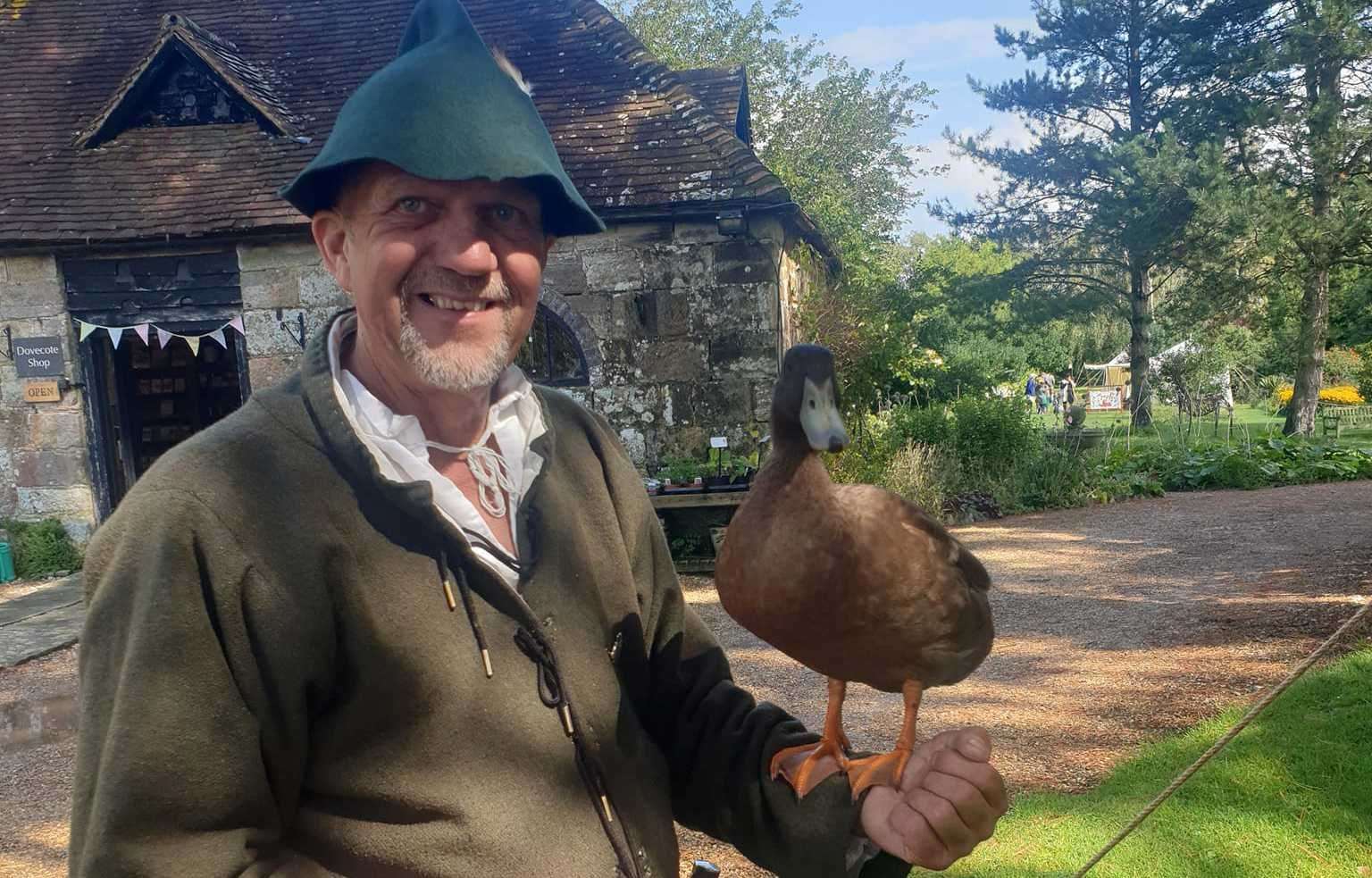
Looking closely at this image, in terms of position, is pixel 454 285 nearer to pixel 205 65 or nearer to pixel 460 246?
pixel 460 246

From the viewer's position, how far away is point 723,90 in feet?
38.4

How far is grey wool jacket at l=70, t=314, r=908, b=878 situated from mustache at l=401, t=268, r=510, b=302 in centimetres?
22

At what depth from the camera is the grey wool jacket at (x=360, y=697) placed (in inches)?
50.1

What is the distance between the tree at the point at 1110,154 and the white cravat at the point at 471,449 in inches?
665

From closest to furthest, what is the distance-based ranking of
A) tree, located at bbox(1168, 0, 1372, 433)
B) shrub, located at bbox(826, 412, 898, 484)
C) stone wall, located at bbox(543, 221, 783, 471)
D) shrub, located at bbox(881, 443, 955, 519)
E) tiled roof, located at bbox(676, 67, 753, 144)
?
shrub, located at bbox(826, 412, 898, 484)
stone wall, located at bbox(543, 221, 783, 471)
shrub, located at bbox(881, 443, 955, 519)
tiled roof, located at bbox(676, 67, 753, 144)
tree, located at bbox(1168, 0, 1372, 433)

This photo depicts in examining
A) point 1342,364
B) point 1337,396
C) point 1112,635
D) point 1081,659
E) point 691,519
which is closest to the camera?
point 1081,659

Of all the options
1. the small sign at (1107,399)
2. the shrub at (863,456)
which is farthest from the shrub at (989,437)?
the small sign at (1107,399)

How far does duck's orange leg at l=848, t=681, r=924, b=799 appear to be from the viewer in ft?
4.36

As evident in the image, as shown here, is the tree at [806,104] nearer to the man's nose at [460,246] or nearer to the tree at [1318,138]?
the tree at [1318,138]

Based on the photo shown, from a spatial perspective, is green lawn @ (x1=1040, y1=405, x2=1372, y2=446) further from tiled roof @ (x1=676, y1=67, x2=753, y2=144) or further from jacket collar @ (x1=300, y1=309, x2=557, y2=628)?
jacket collar @ (x1=300, y1=309, x2=557, y2=628)

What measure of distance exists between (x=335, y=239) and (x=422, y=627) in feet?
2.40

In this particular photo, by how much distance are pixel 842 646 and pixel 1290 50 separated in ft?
59.2

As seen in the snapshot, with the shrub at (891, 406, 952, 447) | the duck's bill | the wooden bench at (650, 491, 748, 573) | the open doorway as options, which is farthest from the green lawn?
A: the duck's bill

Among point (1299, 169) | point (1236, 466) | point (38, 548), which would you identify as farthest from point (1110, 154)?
point (38, 548)
